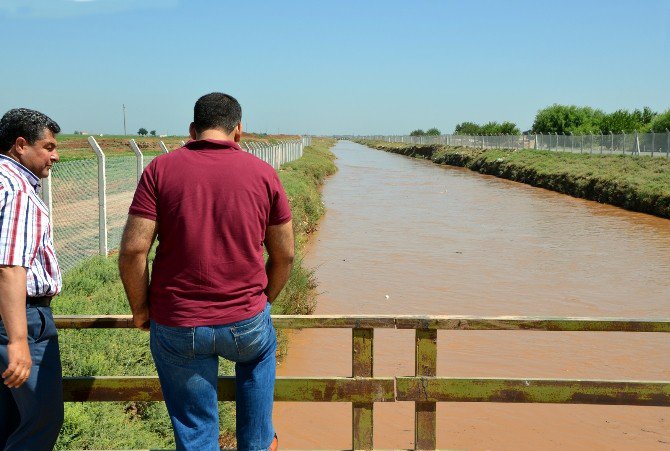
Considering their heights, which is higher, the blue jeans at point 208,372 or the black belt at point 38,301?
the black belt at point 38,301

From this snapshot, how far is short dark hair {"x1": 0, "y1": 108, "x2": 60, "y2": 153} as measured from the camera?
8.96 ft

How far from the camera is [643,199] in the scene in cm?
2667

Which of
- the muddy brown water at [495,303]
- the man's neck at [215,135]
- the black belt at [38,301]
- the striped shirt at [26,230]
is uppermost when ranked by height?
the man's neck at [215,135]

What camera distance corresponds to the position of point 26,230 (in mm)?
2533

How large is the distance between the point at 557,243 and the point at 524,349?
1038 cm

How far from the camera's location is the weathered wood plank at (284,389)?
334 centimetres

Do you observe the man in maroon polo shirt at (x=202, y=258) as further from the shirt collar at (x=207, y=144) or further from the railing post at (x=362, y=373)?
the railing post at (x=362, y=373)

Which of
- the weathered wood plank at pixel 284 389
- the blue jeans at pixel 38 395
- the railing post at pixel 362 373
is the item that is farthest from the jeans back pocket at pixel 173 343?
the railing post at pixel 362 373

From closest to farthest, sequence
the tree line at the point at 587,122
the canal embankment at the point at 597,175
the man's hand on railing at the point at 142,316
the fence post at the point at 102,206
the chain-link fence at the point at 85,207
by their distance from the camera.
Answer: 1. the man's hand on railing at the point at 142,316
2. the chain-link fence at the point at 85,207
3. the fence post at the point at 102,206
4. the canal embankment at the point at 597,175
5. the tree line at the point at 587,122

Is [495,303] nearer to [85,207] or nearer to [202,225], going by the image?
[85,207]

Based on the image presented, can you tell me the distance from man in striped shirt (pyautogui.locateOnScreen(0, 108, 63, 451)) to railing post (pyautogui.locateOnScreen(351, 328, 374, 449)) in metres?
1.28

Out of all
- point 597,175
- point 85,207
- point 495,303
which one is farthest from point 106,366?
point 597,175

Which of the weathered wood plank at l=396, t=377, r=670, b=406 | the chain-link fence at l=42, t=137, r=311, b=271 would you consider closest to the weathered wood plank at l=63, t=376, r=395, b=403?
the weathered wood plank at l=396, t=377, r=670, b=406

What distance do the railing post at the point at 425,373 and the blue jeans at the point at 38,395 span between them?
1.56 m
